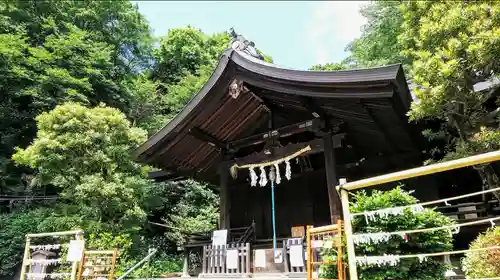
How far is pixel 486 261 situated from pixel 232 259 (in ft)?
14.2

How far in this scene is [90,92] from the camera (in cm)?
1591

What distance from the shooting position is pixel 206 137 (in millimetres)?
8258

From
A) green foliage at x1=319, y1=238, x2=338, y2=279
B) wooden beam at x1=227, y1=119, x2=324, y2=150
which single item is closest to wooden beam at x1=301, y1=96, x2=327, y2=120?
wooden beam at x1=227, y1=119, x2=324, y2=150

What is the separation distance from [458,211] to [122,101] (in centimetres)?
1583

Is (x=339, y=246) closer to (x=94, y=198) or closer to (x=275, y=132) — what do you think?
(x=275, y=132)

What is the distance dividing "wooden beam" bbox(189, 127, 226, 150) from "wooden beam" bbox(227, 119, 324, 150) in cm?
23

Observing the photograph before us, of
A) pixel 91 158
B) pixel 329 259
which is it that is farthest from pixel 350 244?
pixel 91 158

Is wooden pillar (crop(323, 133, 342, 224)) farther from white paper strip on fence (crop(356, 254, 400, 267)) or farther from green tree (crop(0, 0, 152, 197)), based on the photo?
green tree (crop(0, 0, 152, 197))

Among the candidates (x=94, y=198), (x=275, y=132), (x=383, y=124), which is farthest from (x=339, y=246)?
(x=94, y=198)

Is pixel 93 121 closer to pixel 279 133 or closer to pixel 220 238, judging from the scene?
pixel 220 238

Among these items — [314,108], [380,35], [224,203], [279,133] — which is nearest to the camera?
[314,108]

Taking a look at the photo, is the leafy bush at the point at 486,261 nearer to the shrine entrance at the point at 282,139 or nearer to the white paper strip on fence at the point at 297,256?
the shrine entrance at the point at 282,139

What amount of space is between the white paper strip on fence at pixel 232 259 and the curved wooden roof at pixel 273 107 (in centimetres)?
306

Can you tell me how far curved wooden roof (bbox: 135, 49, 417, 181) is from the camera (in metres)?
5.57
